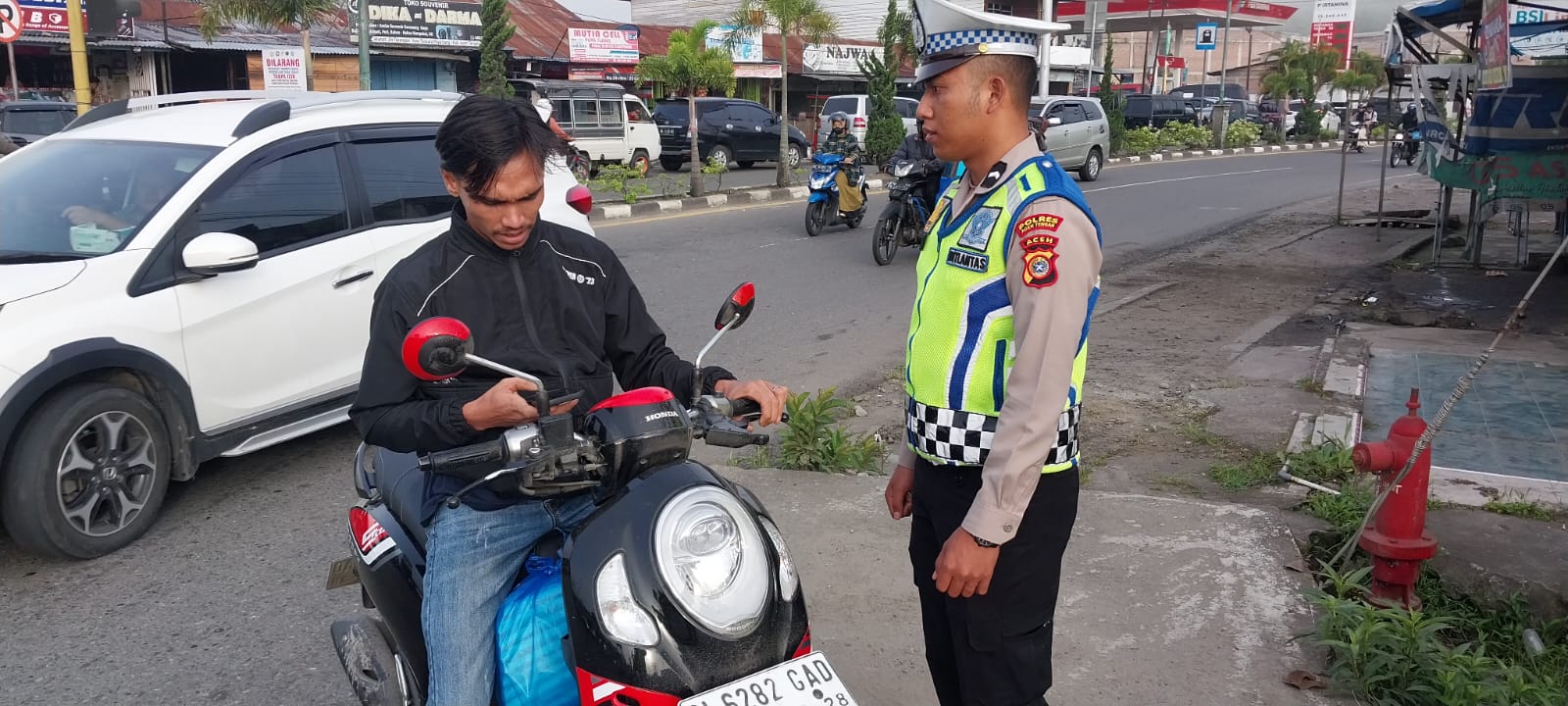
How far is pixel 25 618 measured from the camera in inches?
142

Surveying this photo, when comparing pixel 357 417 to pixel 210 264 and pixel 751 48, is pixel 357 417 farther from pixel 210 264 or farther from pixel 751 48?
pixel 751 48

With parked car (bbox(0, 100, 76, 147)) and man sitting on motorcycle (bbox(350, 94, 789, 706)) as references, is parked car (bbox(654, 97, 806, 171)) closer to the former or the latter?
parked car (bbox(0, 100, 76, 147))

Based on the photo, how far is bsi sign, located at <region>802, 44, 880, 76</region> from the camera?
33.3 meters

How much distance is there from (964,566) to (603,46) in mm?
27971

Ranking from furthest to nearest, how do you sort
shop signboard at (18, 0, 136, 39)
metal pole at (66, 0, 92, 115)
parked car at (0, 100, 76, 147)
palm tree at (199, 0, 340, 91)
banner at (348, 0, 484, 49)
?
banner at (348, 0, 484, 49) → shop signboard at (18, 0, 136, 39) → palm tree at (199, 0, 340, 91) → parked car at (0, 100, 76, 147) → metal pole at (66, 0, 92, 115)

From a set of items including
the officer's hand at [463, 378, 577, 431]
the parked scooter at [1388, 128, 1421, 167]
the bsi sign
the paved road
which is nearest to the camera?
the officer's hand at [463, 378, 577, 431]

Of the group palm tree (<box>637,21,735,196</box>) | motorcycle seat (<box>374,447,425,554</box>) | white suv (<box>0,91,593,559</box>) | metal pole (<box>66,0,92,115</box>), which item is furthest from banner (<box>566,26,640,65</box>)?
motorcycle seat (<box>374,447,425,554</box>)

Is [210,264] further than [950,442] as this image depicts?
Yes

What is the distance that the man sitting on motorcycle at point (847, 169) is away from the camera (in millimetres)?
12557

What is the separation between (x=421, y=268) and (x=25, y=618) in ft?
8.01

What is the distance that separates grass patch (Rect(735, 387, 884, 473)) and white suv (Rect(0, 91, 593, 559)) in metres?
1.84

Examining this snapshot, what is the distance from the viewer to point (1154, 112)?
35.1 m

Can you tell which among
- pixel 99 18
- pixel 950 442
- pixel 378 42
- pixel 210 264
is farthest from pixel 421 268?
pixel 378 42

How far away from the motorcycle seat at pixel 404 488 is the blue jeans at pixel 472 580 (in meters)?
0.15
